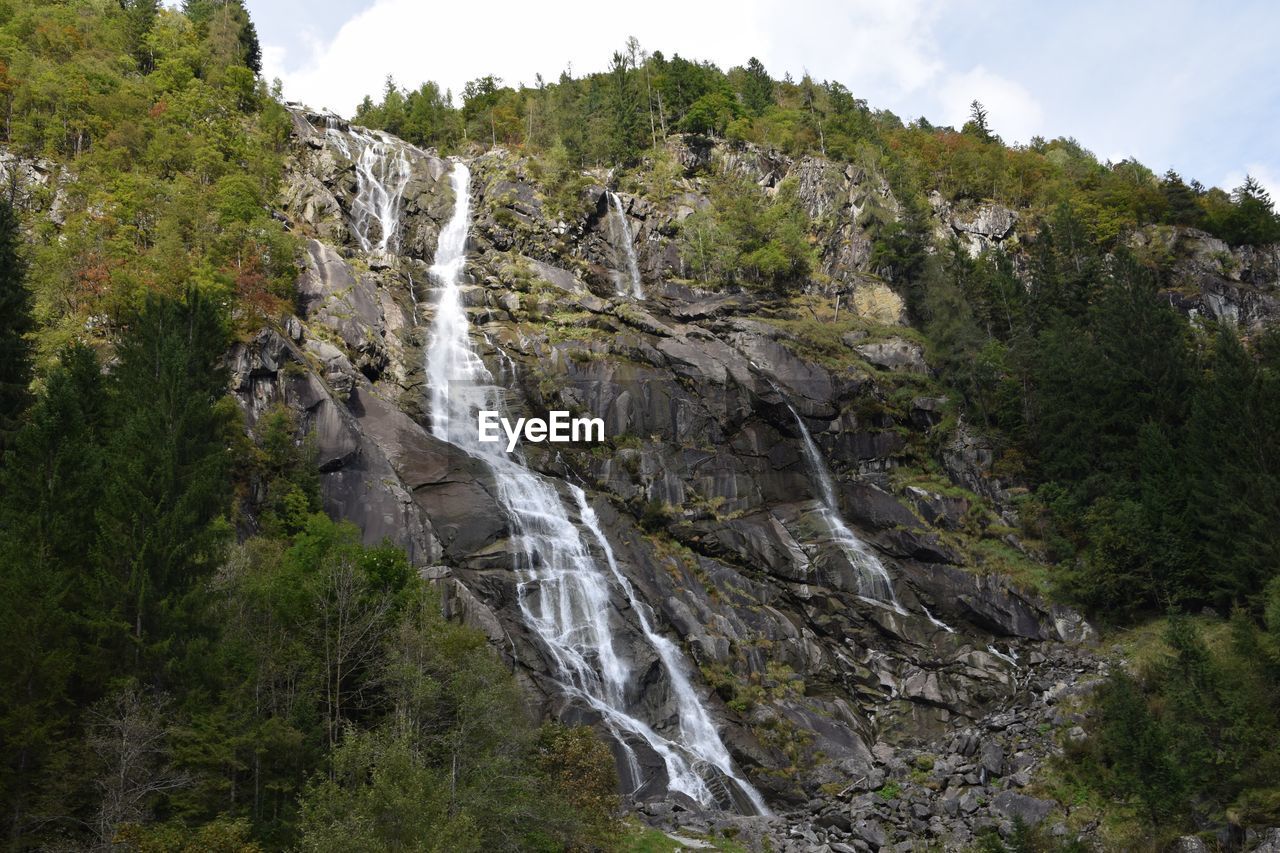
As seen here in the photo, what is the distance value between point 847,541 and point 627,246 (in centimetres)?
3812

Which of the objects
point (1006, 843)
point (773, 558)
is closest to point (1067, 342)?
point (773, 558)

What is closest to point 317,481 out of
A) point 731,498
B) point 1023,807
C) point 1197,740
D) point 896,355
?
point 731,498

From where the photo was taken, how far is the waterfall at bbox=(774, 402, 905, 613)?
4812 cm

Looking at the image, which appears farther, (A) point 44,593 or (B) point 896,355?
(B) point 896,355

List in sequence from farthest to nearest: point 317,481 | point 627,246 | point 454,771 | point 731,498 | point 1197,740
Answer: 1. point 627,246
2. point 731,498
3. point 317,481
4. point 1197,740
5. point 454,771

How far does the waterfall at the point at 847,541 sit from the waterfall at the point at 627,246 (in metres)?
20.8

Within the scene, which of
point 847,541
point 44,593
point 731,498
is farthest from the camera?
point 731,498

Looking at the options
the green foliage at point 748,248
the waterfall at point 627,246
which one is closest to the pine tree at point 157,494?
the waterfall at point 627,246

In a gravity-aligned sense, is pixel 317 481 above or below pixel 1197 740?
above

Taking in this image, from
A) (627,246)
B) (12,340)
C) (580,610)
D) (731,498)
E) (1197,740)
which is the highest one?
(627,246)

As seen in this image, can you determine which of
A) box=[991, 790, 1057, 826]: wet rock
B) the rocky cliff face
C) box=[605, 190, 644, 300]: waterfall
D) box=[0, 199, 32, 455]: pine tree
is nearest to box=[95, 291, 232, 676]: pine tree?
box=[0, 199, 32, 455]: pine tree

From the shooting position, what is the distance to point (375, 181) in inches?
2911

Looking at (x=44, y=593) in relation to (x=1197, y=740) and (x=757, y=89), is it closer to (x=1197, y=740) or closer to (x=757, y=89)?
(x=1197, y=740)

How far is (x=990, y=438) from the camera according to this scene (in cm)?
5881
